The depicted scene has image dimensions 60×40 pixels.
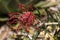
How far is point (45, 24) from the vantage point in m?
1.74

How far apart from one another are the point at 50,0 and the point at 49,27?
2036 millimetres

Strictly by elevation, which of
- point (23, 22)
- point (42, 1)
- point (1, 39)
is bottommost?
point (1, 39)

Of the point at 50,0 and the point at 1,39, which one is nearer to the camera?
the point at 1,39

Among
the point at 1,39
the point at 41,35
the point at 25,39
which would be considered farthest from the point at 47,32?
the point at 1,39

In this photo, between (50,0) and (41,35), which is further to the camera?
(50,0)

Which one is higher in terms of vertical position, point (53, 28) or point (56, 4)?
point (56, 4)

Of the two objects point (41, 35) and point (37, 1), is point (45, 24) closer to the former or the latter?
point (41, 35)

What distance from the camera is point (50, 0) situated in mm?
A: 3723

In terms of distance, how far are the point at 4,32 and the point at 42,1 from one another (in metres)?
0.91

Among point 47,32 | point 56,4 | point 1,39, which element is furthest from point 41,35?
point 56,4

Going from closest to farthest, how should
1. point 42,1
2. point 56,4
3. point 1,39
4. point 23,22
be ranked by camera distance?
point 23,22 < point 1,39 < point 56,4 < point 42,1

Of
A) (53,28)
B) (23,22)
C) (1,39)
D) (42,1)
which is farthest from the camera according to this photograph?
(42,1)

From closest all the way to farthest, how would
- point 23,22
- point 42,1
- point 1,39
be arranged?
point 23,22 → point 1,39 → point 42,1

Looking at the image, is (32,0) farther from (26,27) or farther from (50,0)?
(26,27)
